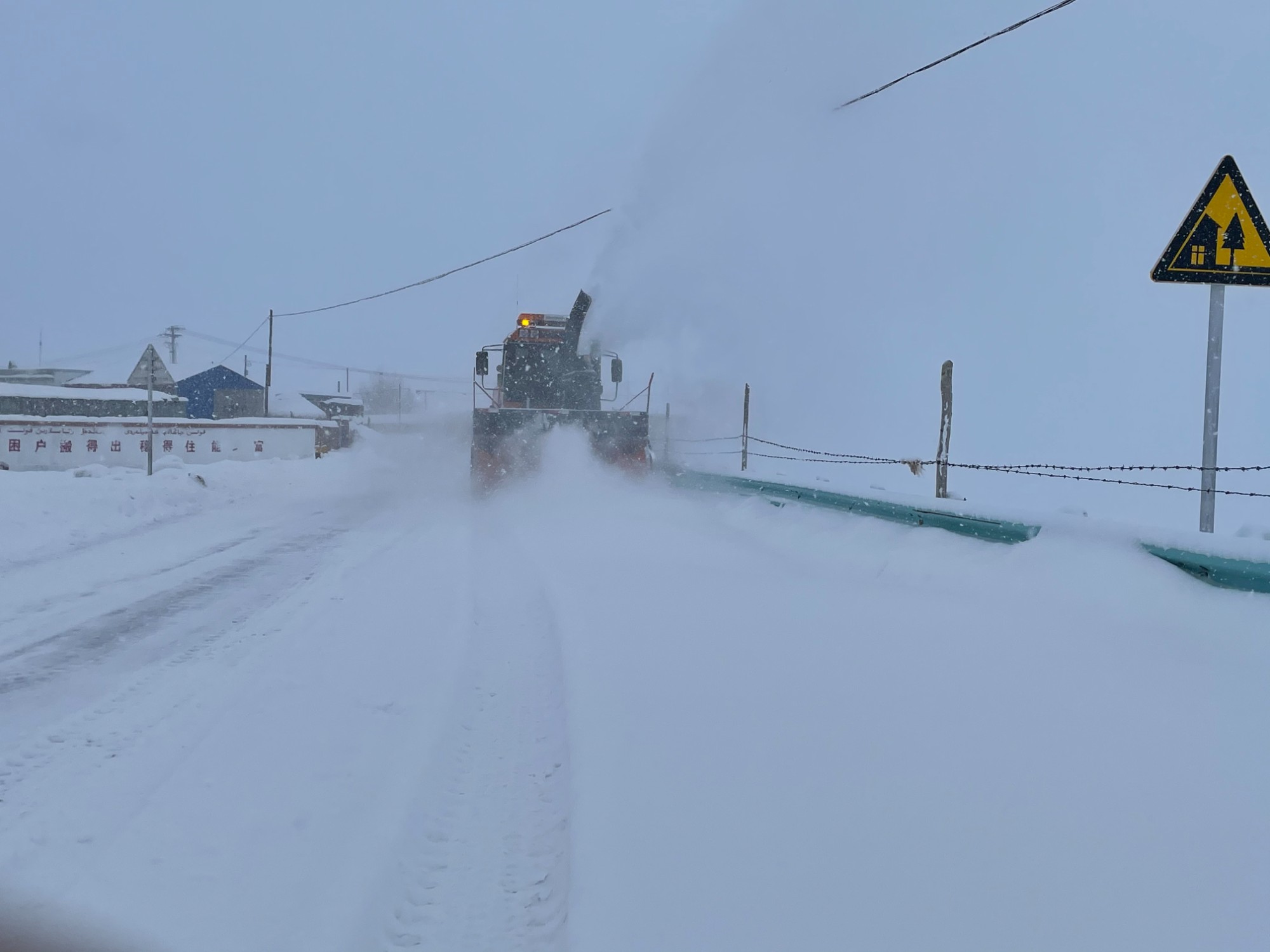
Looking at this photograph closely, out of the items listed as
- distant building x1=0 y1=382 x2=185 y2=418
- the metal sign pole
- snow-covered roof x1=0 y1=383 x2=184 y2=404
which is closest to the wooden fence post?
the metal sign pole

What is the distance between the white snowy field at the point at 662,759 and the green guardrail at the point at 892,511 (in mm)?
163

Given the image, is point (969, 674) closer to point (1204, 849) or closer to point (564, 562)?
point (1204, 849)

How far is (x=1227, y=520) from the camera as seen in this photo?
2181 centimetres

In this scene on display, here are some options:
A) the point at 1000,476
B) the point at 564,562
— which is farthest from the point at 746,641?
the point at 1000,476

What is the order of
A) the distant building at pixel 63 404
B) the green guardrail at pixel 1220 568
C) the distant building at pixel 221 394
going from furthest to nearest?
the distant building at pixel 221 394, the distant building at pixel 63 404, the green guardrail at pixel 1220 568

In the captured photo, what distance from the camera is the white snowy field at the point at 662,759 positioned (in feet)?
8.42

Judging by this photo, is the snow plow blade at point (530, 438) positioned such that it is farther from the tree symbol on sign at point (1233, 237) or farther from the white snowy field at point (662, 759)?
the tree symbol on sign at point (1233, 237)

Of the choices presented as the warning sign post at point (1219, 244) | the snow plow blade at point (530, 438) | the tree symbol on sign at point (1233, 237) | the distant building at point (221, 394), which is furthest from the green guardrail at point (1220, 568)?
the distant building at point (221, 394)

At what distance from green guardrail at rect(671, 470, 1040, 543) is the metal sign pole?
1.07 meters

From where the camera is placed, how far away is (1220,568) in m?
4.77

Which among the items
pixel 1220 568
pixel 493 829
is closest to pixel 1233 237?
pixel 1220 568

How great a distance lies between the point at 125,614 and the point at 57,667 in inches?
55.5

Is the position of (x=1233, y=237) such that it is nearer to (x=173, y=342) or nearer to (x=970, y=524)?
(x=970, y=524)

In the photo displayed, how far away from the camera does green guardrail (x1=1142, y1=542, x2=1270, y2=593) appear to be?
453cm
